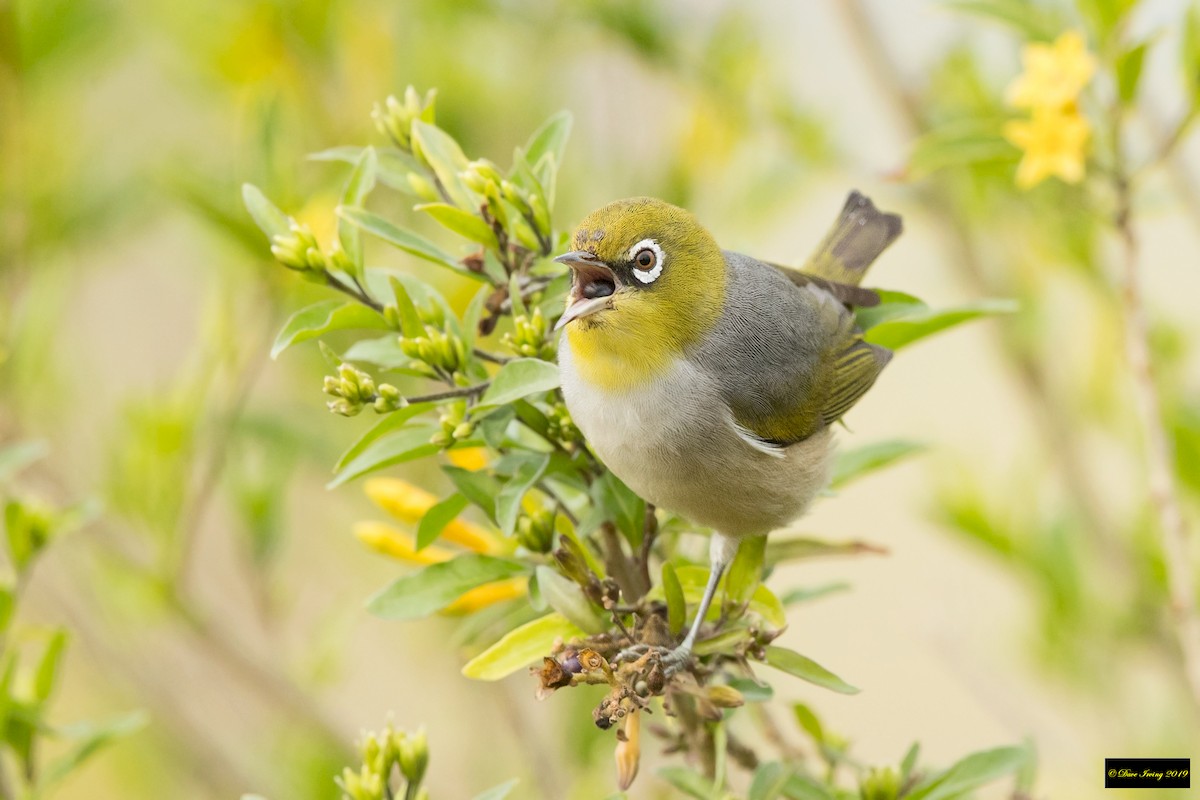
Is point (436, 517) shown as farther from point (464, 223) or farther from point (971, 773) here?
point (971, 773)

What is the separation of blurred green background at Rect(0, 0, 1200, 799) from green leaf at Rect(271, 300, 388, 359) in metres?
0.63

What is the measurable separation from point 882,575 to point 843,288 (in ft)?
8.28

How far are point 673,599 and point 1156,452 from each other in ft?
2.25

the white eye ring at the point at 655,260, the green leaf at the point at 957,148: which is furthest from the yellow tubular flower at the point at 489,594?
the green leaf at the point at 957,148

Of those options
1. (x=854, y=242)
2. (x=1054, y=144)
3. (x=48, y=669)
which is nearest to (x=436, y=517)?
(x=48, y=669)

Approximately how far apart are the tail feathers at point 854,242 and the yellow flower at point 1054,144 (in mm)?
207

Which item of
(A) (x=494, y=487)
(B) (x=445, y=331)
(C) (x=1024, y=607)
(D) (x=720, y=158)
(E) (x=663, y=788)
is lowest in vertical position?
(E) (x=663, y=788)

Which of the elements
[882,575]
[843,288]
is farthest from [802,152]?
[882,575]

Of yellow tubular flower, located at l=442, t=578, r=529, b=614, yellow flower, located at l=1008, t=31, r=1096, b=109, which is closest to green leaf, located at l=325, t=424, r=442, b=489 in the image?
yellow tubular flower, located at l=442, t=578, r=529, b=614

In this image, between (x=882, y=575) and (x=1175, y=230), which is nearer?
(x=1175, y=230)

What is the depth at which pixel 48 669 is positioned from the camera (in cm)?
129

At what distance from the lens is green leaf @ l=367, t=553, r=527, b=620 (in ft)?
3.67

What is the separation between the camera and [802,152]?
2381 millimetres

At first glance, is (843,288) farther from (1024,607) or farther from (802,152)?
(1024,607)
